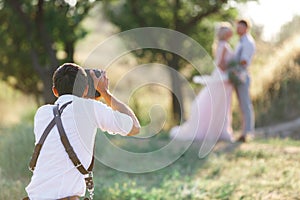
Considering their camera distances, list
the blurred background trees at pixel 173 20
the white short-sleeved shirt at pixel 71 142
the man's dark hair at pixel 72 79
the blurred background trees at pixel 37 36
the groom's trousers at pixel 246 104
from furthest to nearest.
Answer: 1. the blurred background trees at pixel 173 20
2. the blurred background trees at pixel 37 36
3. the groom's trousers at pixel 246 104
4. the man's dark hair at pixel 72 79
5. the white short-sleeved shirt at pixel 71 142

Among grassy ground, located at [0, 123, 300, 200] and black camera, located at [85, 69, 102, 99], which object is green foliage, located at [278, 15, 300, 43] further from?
black camera, located at [85, 69, 102, 99]

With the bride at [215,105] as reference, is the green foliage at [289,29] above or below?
above

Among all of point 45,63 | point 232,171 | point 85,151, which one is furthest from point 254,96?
point 85,151

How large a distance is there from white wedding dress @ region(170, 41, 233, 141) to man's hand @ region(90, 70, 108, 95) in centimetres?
621

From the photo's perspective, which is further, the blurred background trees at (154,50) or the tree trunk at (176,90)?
the tree trunk at (176,90)

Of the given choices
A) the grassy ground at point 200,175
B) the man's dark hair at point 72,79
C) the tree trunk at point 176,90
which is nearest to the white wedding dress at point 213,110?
the grassy ground at point 200,175

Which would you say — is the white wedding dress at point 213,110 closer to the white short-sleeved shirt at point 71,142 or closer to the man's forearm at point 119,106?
the man's forearm at point 119,106

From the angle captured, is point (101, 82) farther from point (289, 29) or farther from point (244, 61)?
point (289, 29)

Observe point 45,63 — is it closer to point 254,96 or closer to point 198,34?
point 198,34

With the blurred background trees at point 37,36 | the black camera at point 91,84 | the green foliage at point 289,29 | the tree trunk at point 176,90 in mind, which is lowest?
the blurred background trees at point 37,36

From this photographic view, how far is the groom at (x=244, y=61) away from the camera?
381 inches

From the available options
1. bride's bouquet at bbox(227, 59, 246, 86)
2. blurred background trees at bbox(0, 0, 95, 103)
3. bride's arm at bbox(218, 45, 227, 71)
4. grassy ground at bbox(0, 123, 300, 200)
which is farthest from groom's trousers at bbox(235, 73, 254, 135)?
blurred background trees at bbox(0, 0, 95, 103)

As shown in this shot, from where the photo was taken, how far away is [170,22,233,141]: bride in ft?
32.6

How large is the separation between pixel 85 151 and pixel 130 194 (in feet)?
9.18
